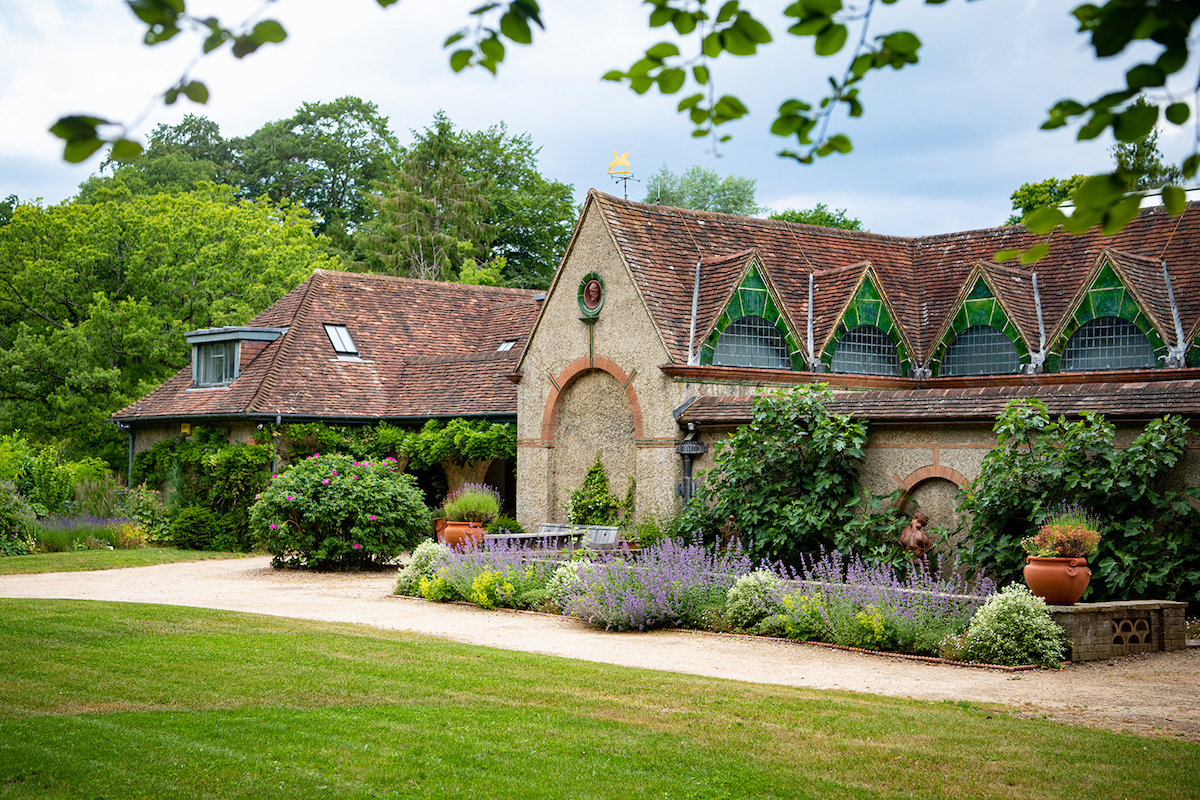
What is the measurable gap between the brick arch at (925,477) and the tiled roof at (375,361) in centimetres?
1136

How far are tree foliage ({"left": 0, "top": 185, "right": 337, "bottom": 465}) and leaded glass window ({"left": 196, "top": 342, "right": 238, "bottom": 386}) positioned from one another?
527 cm

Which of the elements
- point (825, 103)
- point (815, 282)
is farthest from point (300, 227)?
point (825, 103)

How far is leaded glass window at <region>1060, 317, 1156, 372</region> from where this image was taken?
66.9ft

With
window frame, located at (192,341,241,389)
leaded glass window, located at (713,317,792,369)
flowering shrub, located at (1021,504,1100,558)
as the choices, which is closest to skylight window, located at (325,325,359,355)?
window frame, located at (192,341,241,389)

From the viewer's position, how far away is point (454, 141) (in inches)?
2137

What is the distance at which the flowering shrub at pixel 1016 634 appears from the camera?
11.8 metres

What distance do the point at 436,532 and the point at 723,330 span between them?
816 cm

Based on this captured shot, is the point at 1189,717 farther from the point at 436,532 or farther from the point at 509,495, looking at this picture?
the point at 509,495

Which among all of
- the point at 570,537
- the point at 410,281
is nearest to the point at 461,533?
the point at 570,537

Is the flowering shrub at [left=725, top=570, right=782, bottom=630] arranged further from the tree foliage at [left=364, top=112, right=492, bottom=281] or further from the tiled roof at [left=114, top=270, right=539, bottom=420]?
the tree foliage at [left=364, top=112, right=492, bottom=281]

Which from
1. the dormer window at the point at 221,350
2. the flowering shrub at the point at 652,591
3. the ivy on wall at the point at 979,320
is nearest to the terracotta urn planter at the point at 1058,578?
the flowering shrub at the point at 652,591

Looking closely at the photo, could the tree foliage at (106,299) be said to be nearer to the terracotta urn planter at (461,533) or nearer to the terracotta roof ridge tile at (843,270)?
the terracotta urn planter at (461,533)

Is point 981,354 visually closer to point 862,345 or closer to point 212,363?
point 862,345

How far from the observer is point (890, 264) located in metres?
25.8
